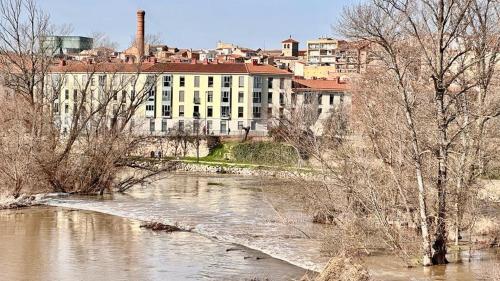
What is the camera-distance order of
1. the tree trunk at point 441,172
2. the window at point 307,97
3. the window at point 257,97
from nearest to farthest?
the tree trunk at point 441,172, the window at point 307,97, the window at point 257,97

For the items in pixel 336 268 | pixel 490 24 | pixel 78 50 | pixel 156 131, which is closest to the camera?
pixel 336 268

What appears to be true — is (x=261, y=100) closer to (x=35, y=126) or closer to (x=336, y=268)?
(x=35, y=126)

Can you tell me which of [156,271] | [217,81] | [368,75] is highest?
[217,81]

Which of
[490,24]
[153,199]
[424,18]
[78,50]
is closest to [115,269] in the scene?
[424,18]

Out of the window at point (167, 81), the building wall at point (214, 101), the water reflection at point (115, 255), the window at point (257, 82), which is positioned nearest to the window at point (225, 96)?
the building wall at point (214, 101)

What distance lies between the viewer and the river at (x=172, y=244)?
16.9 meters

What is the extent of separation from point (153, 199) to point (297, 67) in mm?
78599

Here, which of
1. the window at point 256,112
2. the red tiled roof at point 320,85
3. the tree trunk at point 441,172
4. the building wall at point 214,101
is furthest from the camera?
the red tiled roof at point 320,85

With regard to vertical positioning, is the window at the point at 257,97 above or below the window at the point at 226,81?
below

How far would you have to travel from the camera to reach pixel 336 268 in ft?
43.6

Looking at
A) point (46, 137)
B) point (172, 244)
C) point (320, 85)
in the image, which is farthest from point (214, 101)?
point (172, 244)

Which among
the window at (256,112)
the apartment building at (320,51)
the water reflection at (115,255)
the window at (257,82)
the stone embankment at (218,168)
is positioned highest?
the apartment building at (320,51)

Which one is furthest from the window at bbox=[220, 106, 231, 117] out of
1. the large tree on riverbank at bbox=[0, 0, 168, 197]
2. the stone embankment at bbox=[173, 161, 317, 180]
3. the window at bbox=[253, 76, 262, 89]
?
the large tree on riverbank at bbox=[0, 0, 168, 197]

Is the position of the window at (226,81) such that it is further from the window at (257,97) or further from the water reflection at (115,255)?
the water reflection at (115,255)
